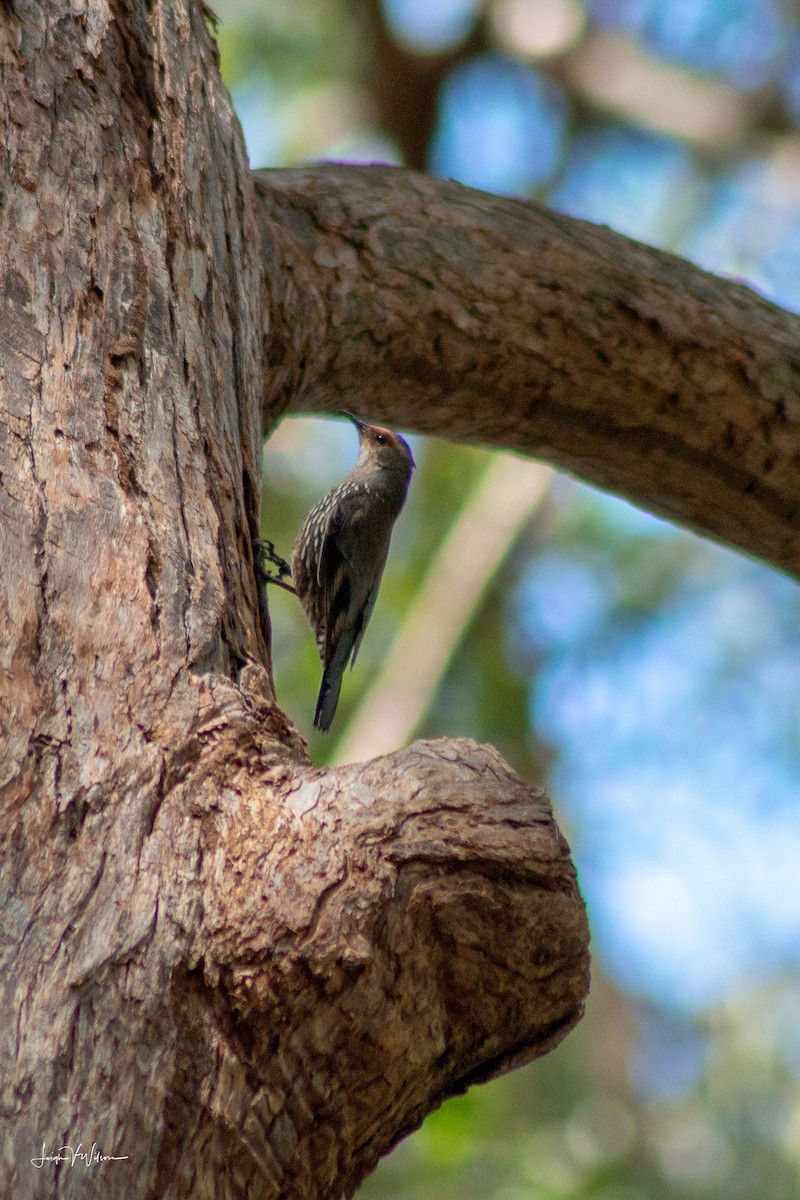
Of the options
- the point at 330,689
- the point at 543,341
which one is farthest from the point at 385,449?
the point at 543,341

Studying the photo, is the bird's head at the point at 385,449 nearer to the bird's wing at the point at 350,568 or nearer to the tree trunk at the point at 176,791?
the bird's wing at the point at 350,568

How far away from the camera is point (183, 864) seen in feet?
5.02

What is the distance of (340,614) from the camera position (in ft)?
14.6

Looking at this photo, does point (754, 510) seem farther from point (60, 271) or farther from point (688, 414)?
point (60, 271)

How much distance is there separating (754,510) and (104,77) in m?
1.92

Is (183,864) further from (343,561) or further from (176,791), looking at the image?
(343,561)

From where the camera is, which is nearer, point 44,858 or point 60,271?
point 44,858

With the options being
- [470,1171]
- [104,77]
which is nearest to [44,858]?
[104,77]
